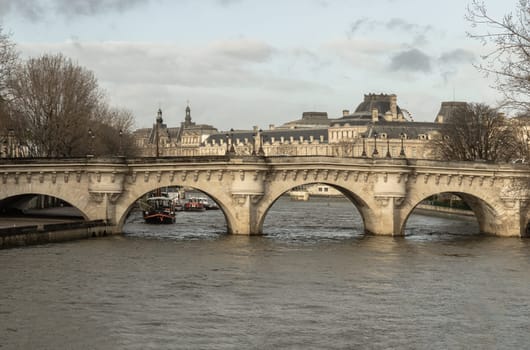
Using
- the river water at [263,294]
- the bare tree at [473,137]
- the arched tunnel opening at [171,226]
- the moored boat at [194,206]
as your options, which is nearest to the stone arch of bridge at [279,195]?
the river water at [263,294]

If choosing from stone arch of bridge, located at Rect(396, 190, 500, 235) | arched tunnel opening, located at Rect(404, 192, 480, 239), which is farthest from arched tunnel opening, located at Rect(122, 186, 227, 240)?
arched tunnel opening, located at Rect(404, 192, 480, 239)

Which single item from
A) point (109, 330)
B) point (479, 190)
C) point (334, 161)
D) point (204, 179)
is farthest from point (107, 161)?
point (109, 330)

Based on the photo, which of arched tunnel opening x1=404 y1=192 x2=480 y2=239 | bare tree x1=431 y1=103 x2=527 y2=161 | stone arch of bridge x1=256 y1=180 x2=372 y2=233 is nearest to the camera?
stone arch of bridge x1=256 y1=180 x2=372 y2=233

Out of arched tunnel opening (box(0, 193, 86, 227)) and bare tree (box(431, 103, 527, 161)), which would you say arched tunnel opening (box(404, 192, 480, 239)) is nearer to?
bare tree (box(431, 103, 527, 161))

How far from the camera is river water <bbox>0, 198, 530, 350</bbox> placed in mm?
29719

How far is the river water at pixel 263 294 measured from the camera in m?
29.7

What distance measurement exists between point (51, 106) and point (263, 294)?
42.8m

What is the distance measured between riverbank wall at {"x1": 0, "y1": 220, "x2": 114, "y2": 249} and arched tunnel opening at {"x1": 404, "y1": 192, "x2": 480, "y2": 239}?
67.9ft

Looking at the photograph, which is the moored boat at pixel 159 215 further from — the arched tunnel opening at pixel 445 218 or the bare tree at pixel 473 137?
the bare tree at pixel 473 137

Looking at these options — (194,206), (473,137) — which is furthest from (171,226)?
(194,206)

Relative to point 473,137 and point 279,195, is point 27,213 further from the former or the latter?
point 473,137

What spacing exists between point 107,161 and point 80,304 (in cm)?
2408

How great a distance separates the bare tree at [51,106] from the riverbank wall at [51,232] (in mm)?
20288

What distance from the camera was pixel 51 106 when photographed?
7538cm
